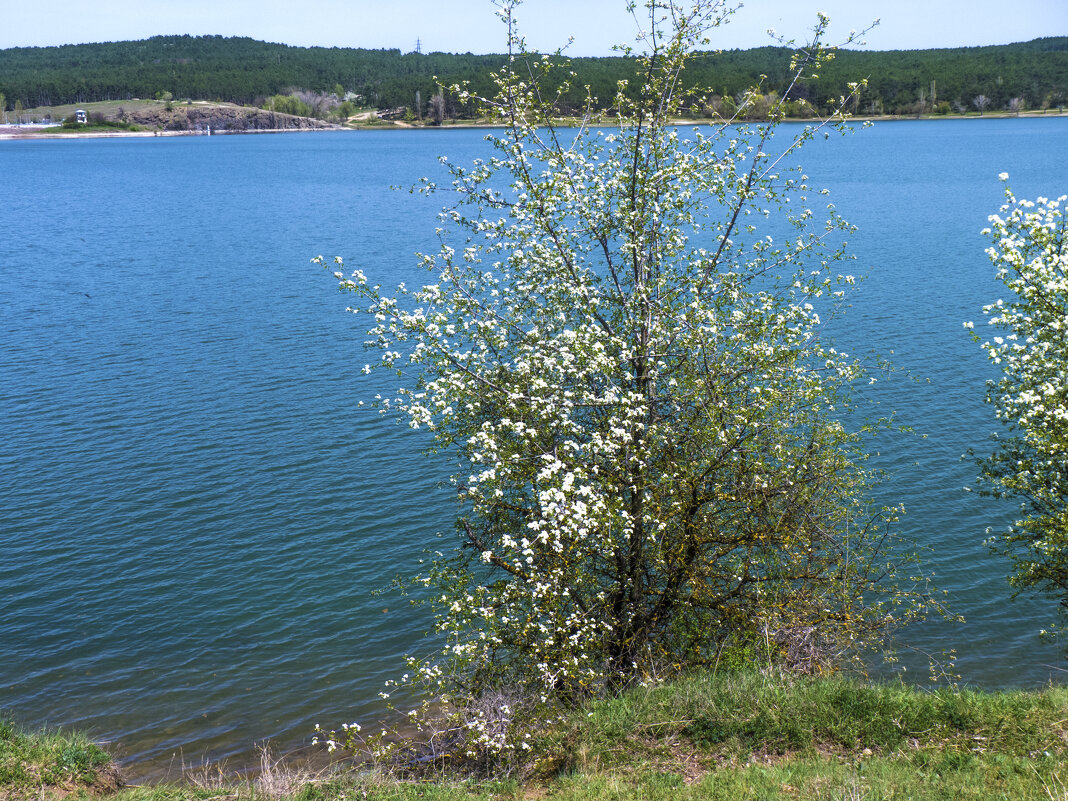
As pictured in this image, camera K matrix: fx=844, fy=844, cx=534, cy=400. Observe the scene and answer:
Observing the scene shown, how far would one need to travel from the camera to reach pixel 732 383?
15.9 meters

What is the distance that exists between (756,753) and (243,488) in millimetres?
20147

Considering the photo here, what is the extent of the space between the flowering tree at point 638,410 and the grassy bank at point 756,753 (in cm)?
139

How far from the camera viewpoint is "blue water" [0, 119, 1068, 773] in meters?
19.1

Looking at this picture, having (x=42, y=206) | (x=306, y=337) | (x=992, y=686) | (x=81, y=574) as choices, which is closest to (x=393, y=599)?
(x=81, y=574)

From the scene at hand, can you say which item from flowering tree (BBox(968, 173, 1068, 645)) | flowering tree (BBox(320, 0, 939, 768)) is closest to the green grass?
flowering tree (BBox(320, 0, 939, 768))

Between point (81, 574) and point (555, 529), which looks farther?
point (81, 574)

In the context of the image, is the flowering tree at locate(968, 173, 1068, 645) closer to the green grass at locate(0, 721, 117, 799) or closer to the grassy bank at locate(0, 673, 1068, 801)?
the grassy bank at locate(0, 673, 1068, 801)

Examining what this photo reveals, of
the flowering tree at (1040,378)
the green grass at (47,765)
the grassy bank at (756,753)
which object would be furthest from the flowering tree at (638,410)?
the green grass at (47,765)

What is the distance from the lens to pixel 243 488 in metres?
27.6

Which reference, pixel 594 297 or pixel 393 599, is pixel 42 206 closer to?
pixel 393 599

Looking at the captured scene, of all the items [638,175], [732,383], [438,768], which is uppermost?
[638,175]

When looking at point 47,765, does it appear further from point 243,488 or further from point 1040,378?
point 1040,378

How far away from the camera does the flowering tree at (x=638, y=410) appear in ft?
47.0

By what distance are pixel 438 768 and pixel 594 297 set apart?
859 centimetres
